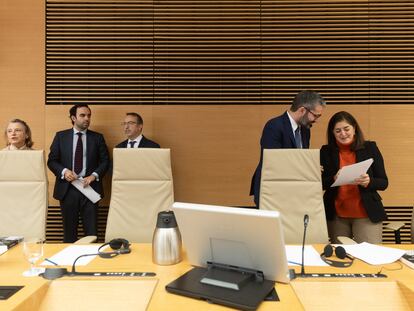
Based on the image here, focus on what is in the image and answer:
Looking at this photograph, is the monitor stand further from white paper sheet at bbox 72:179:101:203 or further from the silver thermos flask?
white paper sheet at bbox 72:179:101:203

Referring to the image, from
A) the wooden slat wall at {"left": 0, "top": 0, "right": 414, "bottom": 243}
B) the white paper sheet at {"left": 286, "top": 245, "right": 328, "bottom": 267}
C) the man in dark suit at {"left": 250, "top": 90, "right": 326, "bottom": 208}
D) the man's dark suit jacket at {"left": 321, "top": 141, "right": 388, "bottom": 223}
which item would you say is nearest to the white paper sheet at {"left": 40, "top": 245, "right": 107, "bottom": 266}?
the white paper sheet at {"left": 286, "top": 245, "right": 328, "bottom": 267}

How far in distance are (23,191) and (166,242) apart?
1378 mm

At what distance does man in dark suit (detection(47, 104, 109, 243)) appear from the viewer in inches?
154

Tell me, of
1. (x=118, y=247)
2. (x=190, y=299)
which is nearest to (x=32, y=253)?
(x=118, y=247)

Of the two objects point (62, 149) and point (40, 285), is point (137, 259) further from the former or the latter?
point (62, 149)

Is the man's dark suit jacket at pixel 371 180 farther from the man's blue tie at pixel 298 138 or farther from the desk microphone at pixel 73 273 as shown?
the desk microphone at pixel 73 273

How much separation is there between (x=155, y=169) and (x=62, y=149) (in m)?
1.73

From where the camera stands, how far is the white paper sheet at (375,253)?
1.90m

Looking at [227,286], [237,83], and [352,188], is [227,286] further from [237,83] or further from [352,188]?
[237,83]

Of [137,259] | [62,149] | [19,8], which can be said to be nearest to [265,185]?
[137,259]

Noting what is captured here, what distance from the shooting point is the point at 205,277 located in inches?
60.4

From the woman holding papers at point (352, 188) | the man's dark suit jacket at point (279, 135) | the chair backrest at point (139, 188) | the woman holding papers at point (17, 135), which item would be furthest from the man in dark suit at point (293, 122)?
the woman holding papers at point (17, 135)

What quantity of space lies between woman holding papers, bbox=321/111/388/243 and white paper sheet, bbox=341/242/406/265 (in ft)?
2.26

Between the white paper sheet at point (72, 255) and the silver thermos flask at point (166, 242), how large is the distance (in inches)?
14.3
